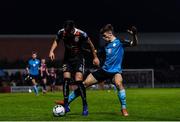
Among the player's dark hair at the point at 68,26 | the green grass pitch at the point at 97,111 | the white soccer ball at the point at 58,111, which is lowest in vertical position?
the green grass pitch at the point at 97,111

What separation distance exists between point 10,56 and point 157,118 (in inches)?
1307

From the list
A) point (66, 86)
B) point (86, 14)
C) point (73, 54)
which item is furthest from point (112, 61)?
point (86, 14)

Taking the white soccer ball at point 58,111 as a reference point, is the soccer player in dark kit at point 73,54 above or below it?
A: above

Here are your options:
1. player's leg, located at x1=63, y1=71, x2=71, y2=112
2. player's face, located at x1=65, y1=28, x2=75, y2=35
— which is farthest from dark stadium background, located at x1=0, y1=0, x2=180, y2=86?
player's face, located at x1=65, y1=28, x2=75, y2=35

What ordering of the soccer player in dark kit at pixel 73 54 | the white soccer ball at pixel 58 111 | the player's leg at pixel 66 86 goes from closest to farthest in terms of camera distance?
the white soccer ball at pixel 58 111
the soccer player in dark kit at pixel 73 54
the player's leg at pixel 66 86

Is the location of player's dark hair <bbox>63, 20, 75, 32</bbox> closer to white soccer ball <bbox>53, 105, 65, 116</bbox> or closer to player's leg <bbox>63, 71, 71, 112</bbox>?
player's leg <bbox>63, 71, 71, 112</bbox>

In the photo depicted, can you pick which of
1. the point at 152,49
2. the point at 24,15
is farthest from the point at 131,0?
the point at 24,15

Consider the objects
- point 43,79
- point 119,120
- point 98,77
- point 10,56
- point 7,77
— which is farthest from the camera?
point 10,56

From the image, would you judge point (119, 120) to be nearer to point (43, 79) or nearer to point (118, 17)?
point (43, 79)

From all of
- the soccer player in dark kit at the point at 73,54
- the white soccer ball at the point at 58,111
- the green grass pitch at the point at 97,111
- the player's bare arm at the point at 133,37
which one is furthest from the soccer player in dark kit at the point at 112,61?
the white soccer ball at the point at 58,111

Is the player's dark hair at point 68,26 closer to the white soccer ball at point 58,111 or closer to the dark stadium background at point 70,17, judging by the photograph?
the white soccer ball at point 58,111

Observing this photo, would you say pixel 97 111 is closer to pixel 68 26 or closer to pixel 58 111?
pixel 58 111

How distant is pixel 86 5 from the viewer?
148ft

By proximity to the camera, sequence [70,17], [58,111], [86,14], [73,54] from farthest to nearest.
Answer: [86,14], [70,17], [73,54], [58,111]
